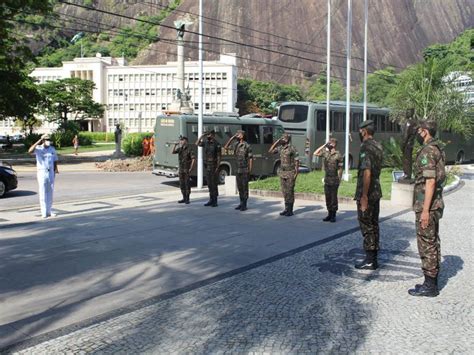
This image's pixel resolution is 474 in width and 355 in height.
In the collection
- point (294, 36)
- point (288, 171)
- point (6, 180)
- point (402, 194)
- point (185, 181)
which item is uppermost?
point (294, 36)

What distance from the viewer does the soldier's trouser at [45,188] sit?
10305mm

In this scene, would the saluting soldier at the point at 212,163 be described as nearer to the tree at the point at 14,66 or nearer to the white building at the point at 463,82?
the white building at the point at 463,82

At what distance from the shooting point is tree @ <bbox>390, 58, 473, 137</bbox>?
18.6 m

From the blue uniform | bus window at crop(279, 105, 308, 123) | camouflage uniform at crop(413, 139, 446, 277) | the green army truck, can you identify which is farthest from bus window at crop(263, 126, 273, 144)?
camouflage uniform at crop(413, 139, 446, 277)

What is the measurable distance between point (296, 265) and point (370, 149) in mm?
1849

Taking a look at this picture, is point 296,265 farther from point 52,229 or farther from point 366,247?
point 52,229

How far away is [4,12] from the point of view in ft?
83.5

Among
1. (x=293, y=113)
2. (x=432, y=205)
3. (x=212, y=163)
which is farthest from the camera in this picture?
(x=293, y=113)

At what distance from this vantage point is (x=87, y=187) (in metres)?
17.3

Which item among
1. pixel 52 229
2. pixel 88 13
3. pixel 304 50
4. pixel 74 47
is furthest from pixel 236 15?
pixel 52 229

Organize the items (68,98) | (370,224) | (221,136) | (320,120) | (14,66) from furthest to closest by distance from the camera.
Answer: (68,98) → (14,66) → (320,120) → (221,136) → (370,224)

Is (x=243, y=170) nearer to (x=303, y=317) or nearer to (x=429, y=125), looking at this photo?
(x=429, y=125)

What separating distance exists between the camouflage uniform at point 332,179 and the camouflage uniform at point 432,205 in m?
4.67

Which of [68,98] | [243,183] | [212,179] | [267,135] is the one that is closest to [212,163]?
[212,179]
